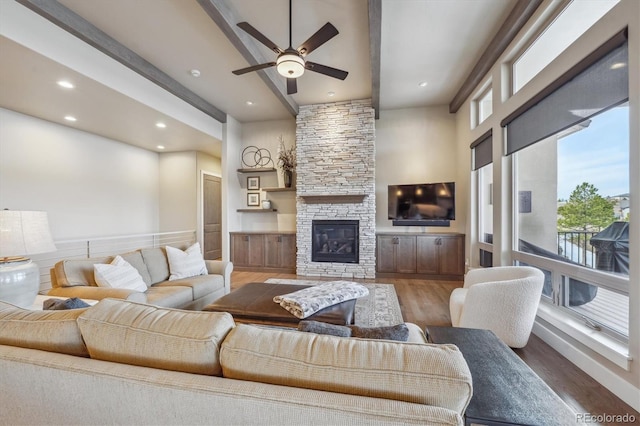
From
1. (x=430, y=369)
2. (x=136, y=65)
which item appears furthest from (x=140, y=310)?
(x=136, y=65)

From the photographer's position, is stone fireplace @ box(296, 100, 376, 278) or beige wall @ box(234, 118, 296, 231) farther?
beige wall @ box(234, 118, 296, 231)

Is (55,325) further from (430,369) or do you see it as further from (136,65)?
(136,65)

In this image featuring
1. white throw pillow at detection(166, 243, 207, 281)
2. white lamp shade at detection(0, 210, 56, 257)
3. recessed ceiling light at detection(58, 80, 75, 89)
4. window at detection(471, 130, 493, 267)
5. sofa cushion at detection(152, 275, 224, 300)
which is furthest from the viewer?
window at detection(471, 130, 493, 267)

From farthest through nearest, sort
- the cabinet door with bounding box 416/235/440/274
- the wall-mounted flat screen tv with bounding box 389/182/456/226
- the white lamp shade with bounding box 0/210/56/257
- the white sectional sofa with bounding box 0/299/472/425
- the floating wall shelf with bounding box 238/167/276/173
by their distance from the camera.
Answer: the floating wall shelf with bounding box 238/167/276/173 < the cabinet door with bounding box 416/235/440/274 < the wall-mounted flat screen tv with bounding box 389/182/456/226 < the white lamp shade with bounding box 0/210/56/257 < the white sectional sofa with bounding box 0/299/472/425

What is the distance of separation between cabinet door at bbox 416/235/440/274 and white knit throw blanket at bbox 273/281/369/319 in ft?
8.04

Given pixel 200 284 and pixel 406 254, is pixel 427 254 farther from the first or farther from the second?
pixel 200 284

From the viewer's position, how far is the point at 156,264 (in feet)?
10.1

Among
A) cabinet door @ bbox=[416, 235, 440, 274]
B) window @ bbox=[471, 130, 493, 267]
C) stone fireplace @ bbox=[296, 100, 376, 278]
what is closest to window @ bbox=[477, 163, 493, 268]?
window @ bbox=[471, 130, 493, 267]

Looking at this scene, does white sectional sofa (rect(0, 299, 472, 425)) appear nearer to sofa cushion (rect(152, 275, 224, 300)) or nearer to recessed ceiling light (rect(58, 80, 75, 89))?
sofa cushion (rect(152, 275, 224, 300))

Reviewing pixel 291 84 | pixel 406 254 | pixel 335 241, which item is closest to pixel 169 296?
pixel 291 84

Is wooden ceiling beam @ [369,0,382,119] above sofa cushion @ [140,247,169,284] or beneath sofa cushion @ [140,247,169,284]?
above

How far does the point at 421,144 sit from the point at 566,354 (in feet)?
12.7

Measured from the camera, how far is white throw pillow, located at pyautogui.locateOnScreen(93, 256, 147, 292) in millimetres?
2371

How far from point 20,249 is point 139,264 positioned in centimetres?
113
